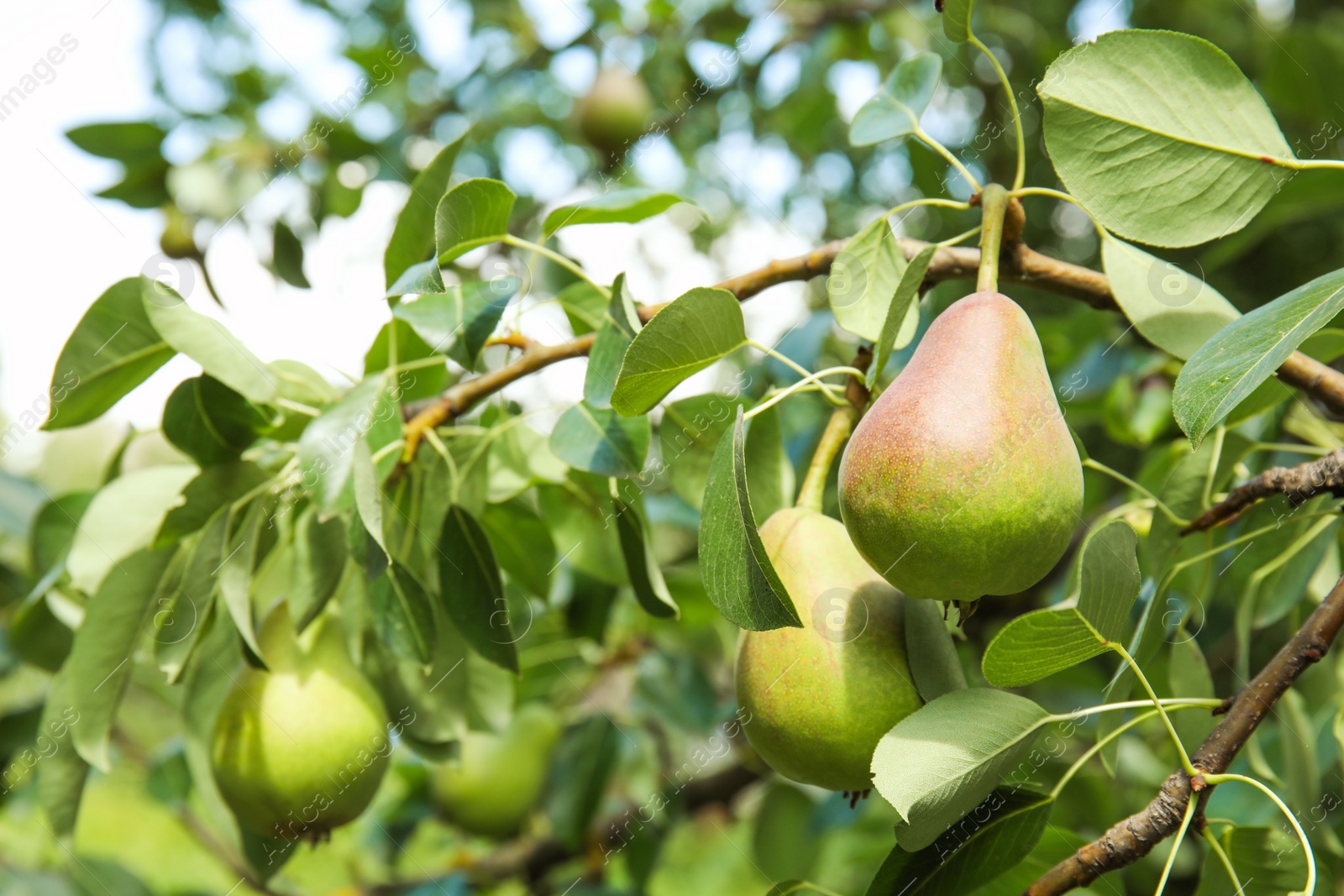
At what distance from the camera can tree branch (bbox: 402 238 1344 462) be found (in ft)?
2.10

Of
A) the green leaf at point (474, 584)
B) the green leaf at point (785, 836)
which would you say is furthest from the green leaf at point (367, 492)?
the green leaf at point (785, 836)

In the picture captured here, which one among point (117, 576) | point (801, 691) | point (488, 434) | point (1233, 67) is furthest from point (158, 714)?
point (1233, 67)

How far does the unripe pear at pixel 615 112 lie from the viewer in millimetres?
2387

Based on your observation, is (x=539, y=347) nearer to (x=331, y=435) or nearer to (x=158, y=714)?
(x=331, y=435)

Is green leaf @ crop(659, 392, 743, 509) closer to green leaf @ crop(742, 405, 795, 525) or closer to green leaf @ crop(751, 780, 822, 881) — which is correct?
green leaf @ crop(742, 405, 795, 525)

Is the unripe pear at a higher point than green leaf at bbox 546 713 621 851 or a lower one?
higher

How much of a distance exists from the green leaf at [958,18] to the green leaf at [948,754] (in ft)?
1.34

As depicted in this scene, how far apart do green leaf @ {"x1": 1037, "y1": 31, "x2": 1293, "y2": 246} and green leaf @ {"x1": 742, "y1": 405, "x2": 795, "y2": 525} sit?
0.26 metres

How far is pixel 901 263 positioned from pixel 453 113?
69.0 inches

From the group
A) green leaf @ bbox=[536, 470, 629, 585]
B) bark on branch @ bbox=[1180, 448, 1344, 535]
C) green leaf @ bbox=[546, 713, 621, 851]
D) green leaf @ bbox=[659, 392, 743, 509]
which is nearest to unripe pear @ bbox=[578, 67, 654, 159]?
green leaf @ bbox=[546, 713, 621, 851]

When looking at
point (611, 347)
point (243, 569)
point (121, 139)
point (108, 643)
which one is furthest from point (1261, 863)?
point (121, 139)

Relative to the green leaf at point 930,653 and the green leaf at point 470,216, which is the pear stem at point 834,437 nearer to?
the green leaf at point 930,653

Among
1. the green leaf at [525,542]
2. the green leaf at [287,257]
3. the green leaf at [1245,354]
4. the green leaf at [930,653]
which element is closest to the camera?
the green leaf at [1245,354]

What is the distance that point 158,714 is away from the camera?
7.68ft
